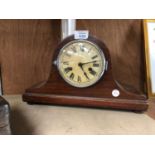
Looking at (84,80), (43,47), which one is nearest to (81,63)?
(84,80)

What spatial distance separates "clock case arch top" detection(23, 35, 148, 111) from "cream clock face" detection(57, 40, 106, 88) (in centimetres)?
2

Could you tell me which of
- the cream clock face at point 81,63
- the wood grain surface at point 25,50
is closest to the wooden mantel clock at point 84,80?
the cream clock face at point 81,63

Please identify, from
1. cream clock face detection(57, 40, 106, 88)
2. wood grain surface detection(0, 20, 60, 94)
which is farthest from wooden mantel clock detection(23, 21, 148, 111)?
wood grain surface detection(0, 20, 60, 94)

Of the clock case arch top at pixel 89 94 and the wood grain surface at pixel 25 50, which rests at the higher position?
the wood grain surface at pixel 25 50

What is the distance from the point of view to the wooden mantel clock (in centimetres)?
74

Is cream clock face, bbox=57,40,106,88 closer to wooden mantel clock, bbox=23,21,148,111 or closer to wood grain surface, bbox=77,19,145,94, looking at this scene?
wooden mantel clock, bbox=23,21,148,111

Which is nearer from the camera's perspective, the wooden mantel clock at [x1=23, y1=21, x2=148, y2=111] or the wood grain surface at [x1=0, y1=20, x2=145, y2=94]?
the wooden mantel clock at [x1=23, y1=21, x2=148, y2=111]

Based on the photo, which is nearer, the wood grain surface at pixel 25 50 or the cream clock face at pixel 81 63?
the cream clock face at pixel 81 63

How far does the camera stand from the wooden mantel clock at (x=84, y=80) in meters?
0.74

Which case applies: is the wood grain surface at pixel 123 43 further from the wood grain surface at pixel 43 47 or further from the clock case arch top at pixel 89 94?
the clock case arch top at pixel 89 94

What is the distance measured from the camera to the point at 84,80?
756 mm

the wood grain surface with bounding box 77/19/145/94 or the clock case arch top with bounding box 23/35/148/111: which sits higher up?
the wood grain surface with bounding box 77/19/145/94
